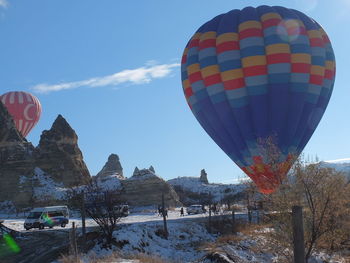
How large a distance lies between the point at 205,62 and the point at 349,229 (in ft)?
54.4

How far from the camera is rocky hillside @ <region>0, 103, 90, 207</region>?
72812 millimetres

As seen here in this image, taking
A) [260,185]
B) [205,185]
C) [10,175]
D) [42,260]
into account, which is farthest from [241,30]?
[205,185]

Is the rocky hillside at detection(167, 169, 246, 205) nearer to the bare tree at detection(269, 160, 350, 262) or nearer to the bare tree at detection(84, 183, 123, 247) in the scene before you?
the bare tree at detection(84, 183, 123, 247)

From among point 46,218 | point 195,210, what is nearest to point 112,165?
point 195,210

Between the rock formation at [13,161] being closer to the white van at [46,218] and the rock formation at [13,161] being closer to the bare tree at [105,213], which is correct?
the white van at [46,218]

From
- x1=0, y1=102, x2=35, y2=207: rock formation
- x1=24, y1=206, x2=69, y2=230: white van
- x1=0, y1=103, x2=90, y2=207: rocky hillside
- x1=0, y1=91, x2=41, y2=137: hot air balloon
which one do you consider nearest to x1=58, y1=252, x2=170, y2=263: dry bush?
x1=24, y1=206, x2=69, y2=230: white van

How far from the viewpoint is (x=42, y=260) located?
21.4 m

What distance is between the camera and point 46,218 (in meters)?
40.6

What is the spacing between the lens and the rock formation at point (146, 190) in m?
75.9

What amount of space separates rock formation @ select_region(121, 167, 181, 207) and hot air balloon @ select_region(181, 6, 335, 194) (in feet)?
151

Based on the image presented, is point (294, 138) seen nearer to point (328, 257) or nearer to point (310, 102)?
point (310, 102)

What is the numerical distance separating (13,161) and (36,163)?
13.2 ft

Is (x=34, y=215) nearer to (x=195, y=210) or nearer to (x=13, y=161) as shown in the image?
(x=195, y=210)

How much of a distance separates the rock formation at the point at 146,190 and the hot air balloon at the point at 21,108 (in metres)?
20.8
